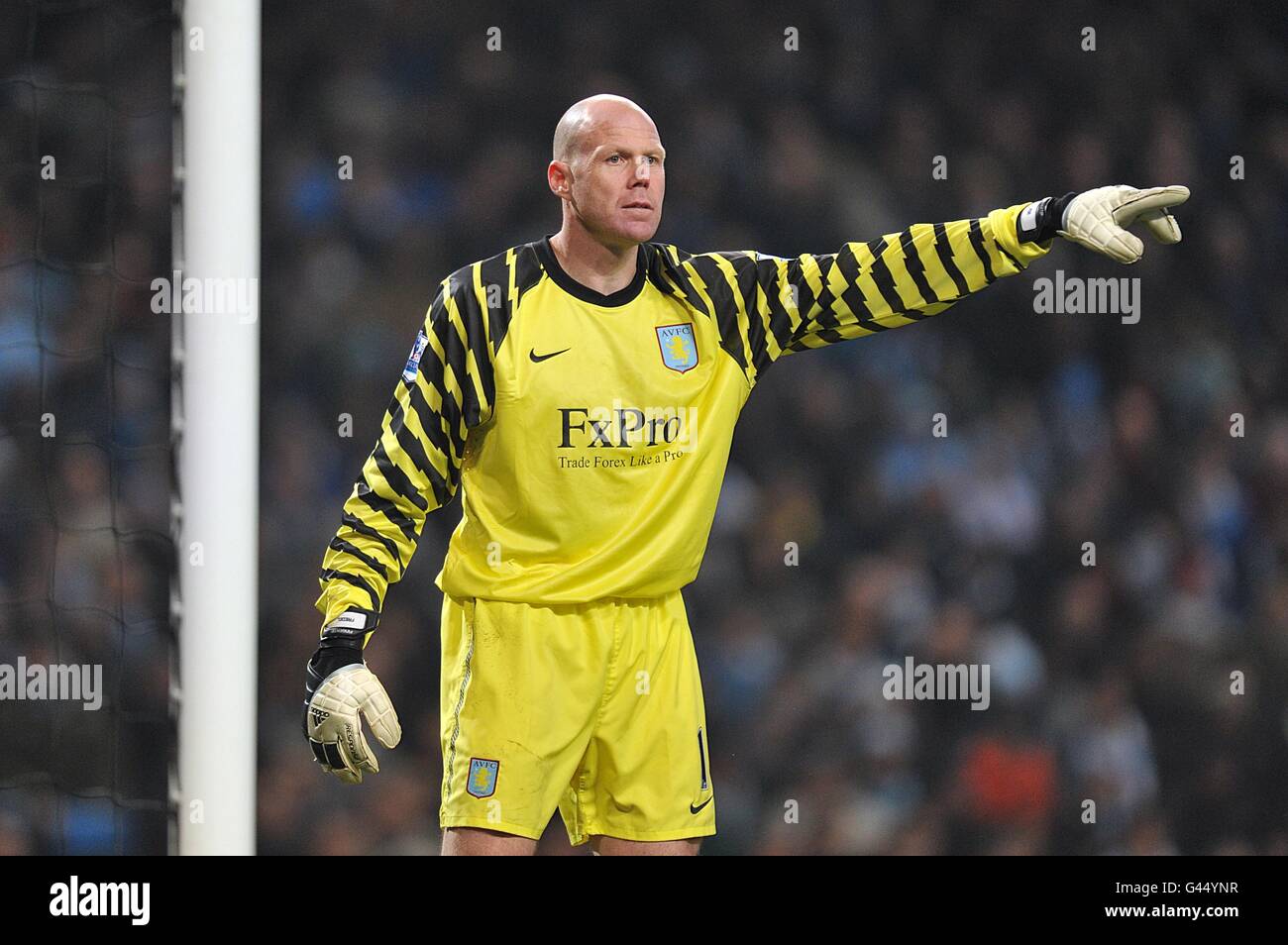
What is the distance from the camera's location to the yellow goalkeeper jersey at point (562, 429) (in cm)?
207

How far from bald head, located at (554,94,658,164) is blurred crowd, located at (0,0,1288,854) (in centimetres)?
90

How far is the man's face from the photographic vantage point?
2082 millimetres

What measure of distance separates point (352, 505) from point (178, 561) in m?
0.83

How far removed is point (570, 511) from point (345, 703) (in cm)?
38

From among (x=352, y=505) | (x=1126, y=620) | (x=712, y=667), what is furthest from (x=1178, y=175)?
(x=352, y=505)

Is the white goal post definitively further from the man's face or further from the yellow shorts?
the man's face

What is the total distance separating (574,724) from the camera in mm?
2064

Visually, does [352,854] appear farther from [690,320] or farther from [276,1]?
[276,1]

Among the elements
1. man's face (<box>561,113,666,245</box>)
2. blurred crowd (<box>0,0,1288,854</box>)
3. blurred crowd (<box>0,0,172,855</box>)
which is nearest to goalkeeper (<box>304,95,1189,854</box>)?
man's face (<box>561,113,666,245</box>)

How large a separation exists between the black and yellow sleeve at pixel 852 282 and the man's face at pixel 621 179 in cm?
14
